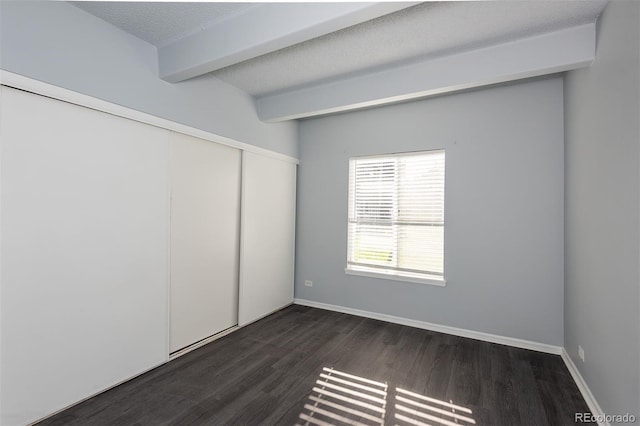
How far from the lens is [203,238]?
122 inches

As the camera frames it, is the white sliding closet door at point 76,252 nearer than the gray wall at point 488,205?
Yes

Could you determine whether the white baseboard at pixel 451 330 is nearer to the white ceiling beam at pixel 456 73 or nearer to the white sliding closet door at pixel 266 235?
the white sliding closet door at pixel 266 235

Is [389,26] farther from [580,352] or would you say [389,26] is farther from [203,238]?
[580,352]

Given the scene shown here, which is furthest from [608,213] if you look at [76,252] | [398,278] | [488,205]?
[76,252]

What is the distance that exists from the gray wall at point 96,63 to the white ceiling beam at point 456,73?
0.99 m

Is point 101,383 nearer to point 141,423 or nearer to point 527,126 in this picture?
point 141,423

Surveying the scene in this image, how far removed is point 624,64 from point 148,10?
9.89ft

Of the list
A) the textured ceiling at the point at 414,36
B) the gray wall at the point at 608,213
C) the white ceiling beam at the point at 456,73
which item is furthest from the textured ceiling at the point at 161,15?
the gray wall at the point at 608,213

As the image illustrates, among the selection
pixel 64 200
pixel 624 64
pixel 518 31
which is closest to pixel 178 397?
pixel 64 200

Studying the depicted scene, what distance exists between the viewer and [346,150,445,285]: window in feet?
11.7

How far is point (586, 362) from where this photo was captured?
2.26m

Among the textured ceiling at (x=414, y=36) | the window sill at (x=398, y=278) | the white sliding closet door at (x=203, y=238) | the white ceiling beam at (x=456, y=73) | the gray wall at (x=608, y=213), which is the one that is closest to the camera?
the gray wall at (x=608, y=213)

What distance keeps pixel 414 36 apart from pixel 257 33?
4.00 ft

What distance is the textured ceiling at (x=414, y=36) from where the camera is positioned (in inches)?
81.4
